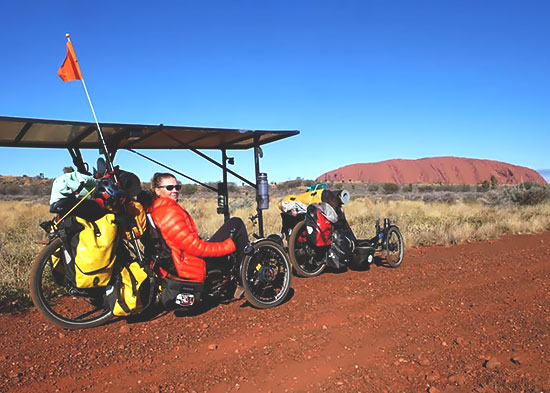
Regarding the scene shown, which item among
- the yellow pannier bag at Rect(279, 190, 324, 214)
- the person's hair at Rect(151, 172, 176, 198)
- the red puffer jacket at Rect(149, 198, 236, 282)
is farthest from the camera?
the yellow pannier bag at Rect(279, 190, 324, 214)

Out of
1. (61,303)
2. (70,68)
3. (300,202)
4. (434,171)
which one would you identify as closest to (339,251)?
(300,202)

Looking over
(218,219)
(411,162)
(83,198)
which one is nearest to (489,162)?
(411,162)

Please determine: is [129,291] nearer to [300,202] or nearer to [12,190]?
[300,202]

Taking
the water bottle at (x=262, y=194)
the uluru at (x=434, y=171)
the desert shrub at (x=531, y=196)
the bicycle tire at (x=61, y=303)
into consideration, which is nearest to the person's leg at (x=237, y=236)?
the bicycle tire at (x=61, y=303)

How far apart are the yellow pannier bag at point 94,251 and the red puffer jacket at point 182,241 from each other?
503mm

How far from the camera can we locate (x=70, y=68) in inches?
189

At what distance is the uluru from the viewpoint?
13450cm

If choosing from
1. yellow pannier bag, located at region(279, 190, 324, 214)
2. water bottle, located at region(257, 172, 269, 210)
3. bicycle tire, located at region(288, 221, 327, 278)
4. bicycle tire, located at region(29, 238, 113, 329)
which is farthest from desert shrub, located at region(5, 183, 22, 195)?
bicycle tire, located at region(288, 221, 327, 278)

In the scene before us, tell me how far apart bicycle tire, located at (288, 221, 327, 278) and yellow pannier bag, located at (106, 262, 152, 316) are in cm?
263

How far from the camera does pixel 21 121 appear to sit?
14.0 feet

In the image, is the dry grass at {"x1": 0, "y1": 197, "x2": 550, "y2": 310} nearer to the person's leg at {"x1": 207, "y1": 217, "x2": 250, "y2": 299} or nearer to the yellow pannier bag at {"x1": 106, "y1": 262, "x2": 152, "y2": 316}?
the yellow pannier bag at {"x1": 106, "y1": 262, "x2": 152, "y2": 316}

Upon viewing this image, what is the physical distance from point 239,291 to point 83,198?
2031 mm

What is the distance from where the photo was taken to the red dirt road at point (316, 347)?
3314 millimetres

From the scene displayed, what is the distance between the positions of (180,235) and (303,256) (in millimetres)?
2737
